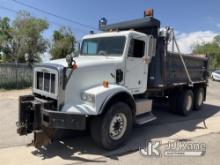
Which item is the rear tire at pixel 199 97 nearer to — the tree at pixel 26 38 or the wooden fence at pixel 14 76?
the wooden fence at pixel 14 76

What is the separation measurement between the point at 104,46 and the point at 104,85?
1533mm

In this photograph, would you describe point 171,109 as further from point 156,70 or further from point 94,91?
point 94,91

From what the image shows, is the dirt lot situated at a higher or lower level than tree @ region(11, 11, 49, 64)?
lower

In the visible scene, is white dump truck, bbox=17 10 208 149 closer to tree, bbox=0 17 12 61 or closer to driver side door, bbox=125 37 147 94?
driver side door, bbox=125 37 147 94

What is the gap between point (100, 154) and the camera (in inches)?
200

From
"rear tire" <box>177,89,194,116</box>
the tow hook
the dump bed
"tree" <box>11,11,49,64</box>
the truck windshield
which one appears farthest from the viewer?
"tree" <box>11,11,49,64</box>

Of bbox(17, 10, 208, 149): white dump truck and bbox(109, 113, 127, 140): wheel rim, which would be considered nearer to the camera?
bbox(17, 10, 208, 149): white dump truck

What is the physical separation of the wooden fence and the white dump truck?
9420 millimetres

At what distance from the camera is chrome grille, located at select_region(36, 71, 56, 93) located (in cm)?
502

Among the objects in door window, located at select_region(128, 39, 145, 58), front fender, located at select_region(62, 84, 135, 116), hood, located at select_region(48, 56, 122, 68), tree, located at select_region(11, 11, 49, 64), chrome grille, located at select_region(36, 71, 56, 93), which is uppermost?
tree, located at select_region(11, 11, 49, 64)

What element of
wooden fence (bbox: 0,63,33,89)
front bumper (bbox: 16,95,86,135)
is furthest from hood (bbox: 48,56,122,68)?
wooden fence (bbox: 0,63,33,89)

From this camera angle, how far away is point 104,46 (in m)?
6.39

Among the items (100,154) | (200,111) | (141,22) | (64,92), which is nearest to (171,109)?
(200,111)

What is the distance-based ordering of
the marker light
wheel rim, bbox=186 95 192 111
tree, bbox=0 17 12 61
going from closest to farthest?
the marker light
wheel rim, bbox=186 95 192 111
tree, bbox=0 17 12 61
